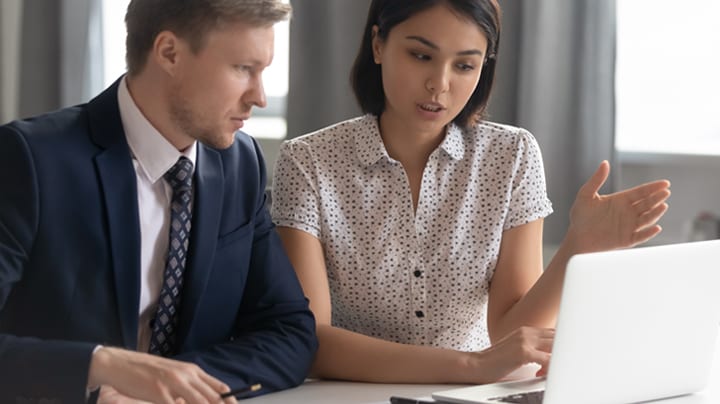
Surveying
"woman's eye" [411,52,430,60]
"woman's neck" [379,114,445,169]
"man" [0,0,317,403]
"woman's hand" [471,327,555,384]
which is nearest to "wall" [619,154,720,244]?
"woman's neck" [379,114,445,169]

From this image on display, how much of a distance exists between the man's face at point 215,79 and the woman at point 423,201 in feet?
1.30

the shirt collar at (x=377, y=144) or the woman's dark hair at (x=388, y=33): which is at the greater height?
the woman's dark hair at (x=388, y=33)

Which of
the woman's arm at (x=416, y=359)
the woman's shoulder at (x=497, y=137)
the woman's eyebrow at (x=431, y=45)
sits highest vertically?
the woman's eyebrow at (x=431, y=45)

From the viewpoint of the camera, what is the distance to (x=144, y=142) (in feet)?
5.47

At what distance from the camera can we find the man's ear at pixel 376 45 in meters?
2.07

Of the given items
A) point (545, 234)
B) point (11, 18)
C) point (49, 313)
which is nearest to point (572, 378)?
point (49, 313)

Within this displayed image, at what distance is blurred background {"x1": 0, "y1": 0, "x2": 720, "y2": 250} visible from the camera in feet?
10.9

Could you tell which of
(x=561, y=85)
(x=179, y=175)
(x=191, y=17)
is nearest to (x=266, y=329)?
(x=179, y=175)

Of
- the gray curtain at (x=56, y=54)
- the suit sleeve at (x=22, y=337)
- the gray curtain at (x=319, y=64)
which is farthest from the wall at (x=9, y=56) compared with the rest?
the suit sleeve at (x=22, y=337)

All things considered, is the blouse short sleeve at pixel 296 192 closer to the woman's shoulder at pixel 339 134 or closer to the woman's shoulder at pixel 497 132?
the woman's shoulder at pixel 339 134

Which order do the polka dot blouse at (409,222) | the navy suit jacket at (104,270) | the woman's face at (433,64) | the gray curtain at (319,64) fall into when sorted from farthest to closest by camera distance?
the gray curtain at (319,64) < the polka dot blouse at (409,222) < the woman's face at (433,64) < the navy suit jacket at (104,270)

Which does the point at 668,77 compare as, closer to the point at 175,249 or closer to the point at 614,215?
the point at 614,215

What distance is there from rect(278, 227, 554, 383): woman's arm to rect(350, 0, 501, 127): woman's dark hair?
0.49 m

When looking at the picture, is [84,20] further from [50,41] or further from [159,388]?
[159,388]
